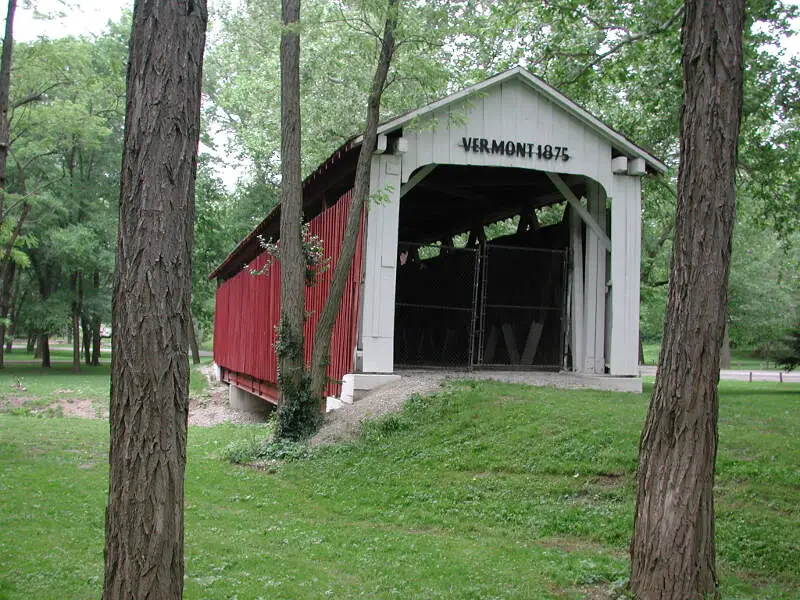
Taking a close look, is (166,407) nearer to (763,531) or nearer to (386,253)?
(763,531)

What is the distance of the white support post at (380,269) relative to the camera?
11195 mm

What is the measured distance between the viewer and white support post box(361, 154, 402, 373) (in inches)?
441

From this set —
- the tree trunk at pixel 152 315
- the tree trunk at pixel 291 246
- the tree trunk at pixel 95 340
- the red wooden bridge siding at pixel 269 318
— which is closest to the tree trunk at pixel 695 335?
the tree trunk at pixel 152 315

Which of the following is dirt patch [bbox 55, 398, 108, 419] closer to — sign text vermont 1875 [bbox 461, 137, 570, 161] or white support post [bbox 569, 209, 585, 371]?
white support post [bbox 569, 209, 585, 371]

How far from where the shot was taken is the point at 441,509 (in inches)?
277

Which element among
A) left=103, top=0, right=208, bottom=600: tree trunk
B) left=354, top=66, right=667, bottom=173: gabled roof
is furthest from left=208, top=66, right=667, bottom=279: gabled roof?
left=103, top=0, right=208, bottom=600: tree trunk

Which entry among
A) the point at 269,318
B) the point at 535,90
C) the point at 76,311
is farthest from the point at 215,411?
the point at 76,311

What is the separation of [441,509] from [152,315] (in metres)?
4.34

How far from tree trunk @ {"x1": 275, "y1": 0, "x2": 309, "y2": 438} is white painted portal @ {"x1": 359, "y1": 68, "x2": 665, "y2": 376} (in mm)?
935

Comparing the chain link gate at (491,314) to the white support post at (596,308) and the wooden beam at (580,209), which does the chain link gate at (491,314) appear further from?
the wooden beam at (580,209)

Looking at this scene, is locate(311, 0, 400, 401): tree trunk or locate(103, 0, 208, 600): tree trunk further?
locate(311, 0, 400, 401): tree trunk

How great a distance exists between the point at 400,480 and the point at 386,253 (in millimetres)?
4219

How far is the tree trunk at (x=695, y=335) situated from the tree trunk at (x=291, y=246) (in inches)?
260

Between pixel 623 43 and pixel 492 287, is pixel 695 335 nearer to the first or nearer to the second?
pixel 623 43
